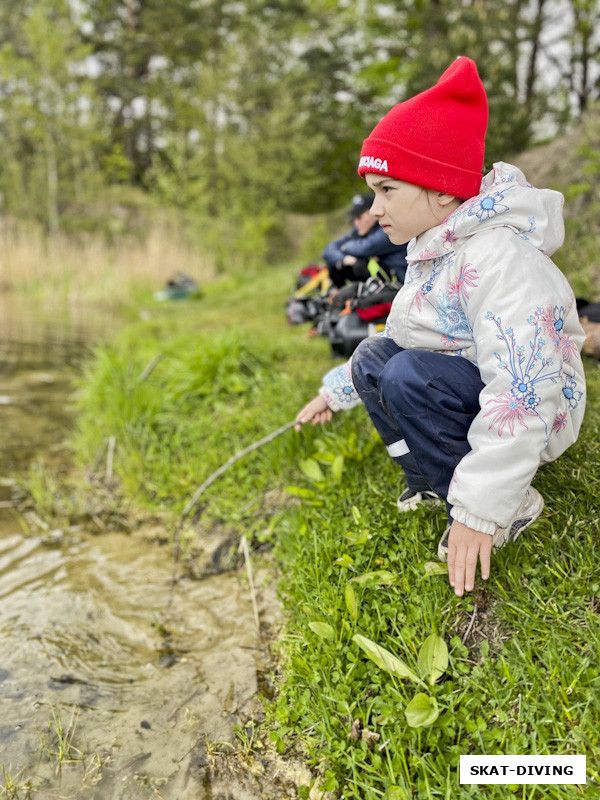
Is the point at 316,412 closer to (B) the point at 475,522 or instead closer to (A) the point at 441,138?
(B) the point at 475,522

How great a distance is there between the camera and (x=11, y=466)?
4.05 m

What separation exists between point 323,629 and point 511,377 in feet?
2.98

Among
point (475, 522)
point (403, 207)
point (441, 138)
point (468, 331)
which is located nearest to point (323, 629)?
point (475, 522)

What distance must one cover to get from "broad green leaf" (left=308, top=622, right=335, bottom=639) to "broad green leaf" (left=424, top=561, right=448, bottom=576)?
34 cm

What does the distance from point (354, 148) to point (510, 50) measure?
7.30 meters

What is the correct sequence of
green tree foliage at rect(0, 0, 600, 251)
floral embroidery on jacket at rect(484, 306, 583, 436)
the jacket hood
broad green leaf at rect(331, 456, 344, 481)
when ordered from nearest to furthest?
floral embroidery on jacket at rect(484, 306, 583, 436) → the jacket hood → broad green leaf at rect(331, 456, 344, 481) → green tree foliage at rect(0, 0, 600, 251)

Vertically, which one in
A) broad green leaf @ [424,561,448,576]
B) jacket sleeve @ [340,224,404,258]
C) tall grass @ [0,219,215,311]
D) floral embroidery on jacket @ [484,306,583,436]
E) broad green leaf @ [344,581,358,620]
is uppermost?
floral embroidery on jacket @ [484,306,583,436]

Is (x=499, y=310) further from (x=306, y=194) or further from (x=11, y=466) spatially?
(x=306, y=194)

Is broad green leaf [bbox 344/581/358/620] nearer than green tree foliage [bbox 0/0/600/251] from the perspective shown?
Yes

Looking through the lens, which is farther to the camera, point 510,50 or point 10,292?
point 10,292

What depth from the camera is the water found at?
1.67 m

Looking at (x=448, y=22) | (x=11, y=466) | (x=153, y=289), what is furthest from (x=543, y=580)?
(x=448, y=22)

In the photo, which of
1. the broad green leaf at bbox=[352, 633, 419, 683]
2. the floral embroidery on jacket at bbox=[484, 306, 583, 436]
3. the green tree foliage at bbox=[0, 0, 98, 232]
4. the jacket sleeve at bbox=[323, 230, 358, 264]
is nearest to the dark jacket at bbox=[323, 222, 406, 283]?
the jacket sleeve at bbox=[323, 230, 358, 264]

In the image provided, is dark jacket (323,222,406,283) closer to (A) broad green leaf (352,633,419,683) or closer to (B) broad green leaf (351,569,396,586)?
(B) broad green leaf (351,569,396,586)
